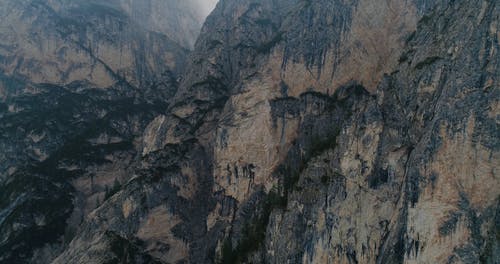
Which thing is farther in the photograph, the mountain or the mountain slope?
the mountain

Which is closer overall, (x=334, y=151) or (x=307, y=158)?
(x=334, y=151)

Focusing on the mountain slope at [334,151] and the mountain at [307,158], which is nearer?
the mountain slope at [334,151]

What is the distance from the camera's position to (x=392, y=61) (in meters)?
125

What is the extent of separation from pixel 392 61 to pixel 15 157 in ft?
450

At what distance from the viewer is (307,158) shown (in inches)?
4599

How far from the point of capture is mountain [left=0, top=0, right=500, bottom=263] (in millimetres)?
79812

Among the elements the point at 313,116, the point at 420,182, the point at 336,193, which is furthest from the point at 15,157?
the point at 420,182

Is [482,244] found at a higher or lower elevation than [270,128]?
lower

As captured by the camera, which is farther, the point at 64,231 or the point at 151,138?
the point at 151,138

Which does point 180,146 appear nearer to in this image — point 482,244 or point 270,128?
point 270,128

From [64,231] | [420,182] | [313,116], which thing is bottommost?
[64,231]

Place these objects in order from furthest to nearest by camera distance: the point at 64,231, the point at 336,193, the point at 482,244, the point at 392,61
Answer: the point at 64,231, the point at 392,61, the point at 336,193, the point at 482,244

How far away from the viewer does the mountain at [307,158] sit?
3142 inches

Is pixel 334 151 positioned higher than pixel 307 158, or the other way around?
pixel 334 151
